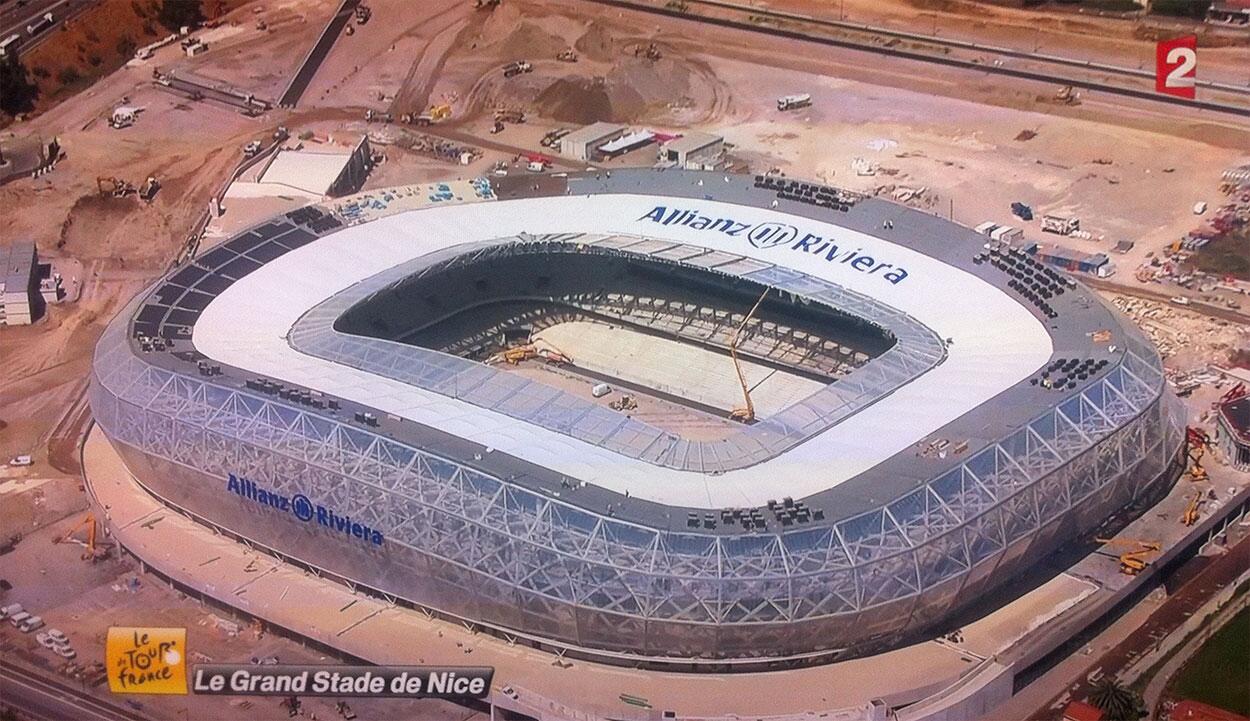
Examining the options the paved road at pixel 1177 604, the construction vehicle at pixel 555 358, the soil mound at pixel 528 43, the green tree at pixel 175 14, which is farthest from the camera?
the green tree at pixel 175 14

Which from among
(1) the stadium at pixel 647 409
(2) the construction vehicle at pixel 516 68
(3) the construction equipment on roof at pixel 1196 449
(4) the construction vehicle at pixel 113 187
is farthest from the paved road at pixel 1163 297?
(4) the construction vehicle at pixel 113 187

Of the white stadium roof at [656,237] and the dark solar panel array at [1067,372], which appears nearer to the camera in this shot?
the white stadium roof at [656,237]

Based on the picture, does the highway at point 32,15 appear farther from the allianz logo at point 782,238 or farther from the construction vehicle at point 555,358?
the allianz logo at point 782,238

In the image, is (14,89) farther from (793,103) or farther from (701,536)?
(701,536)

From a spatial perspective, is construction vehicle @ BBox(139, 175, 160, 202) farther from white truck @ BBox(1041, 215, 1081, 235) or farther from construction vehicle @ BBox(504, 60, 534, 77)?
white truck @ BBox(1041, 215, 1081, 235)

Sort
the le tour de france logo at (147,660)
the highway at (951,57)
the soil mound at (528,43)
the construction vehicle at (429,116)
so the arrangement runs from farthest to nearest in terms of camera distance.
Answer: the soil mound at (528,43), the construction vehicle at (429,116), the highway at (951,57), the le tour de france logo at (147,660)

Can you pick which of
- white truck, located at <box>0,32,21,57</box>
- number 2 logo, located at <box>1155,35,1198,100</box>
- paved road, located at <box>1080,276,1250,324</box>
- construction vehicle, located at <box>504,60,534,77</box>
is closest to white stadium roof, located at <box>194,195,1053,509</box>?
paved road, located at <box>1080,276,1250,324</box>

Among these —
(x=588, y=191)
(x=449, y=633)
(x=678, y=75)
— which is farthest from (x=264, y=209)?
(x=449, y=633)

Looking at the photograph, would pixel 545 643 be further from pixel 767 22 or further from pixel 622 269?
pixel 767 22

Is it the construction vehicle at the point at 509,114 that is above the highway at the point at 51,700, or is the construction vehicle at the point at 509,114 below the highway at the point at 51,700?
above
